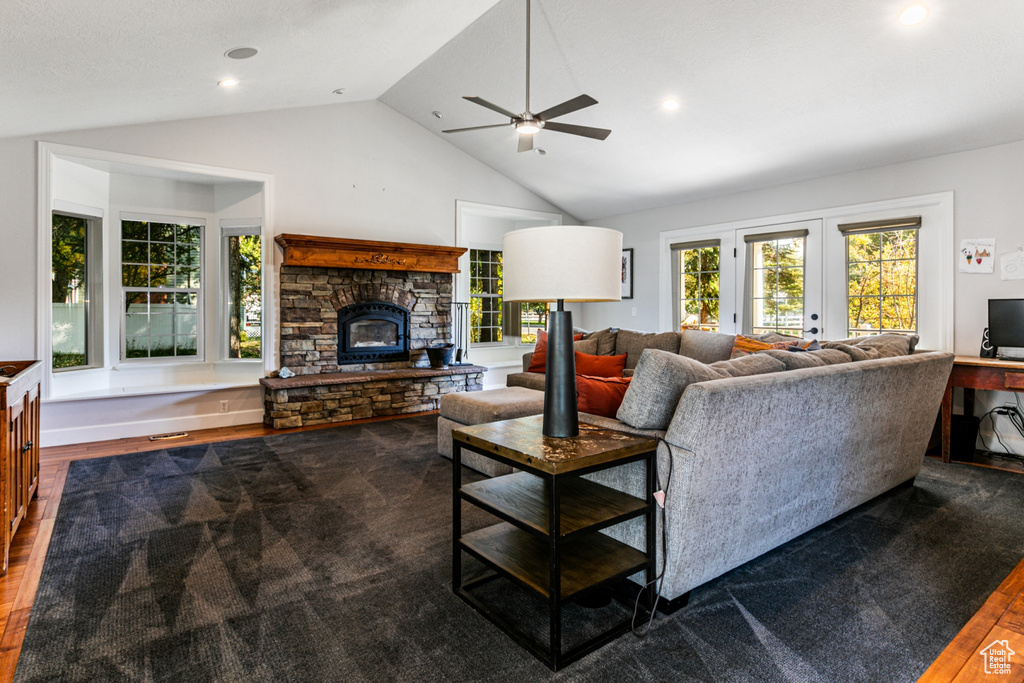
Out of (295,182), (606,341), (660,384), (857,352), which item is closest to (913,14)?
(857,352)

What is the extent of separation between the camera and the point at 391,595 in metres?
2.06

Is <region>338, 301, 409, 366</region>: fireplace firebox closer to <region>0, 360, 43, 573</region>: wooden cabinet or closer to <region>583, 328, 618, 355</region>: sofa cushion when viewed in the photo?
<region>583, 328, 618, 355</region>: sofa cushion

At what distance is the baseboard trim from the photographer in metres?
4.41

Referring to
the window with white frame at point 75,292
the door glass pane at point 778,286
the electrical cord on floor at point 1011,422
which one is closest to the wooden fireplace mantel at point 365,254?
the window with white frame at point 75,292

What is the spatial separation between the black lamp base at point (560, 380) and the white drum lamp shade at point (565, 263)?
79 mm

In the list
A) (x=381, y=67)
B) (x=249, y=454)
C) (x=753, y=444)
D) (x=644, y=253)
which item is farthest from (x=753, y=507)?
(x=644, y=253)

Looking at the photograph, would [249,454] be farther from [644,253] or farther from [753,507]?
[644,253]

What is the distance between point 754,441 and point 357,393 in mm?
4195

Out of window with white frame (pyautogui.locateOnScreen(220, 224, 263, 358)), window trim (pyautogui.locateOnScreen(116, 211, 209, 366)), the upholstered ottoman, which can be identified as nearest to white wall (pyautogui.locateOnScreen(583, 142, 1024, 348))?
the upholstered ottoman

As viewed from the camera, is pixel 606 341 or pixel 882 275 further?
pixel 606 341

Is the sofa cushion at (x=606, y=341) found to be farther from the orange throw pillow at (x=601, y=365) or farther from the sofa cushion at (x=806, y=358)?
the sofa cushion at (x=806, y=358)

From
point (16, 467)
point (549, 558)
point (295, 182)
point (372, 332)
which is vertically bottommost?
point (549, 558)

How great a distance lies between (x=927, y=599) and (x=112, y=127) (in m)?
6.12
